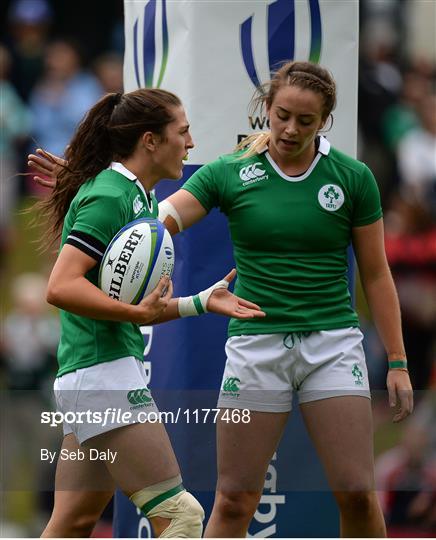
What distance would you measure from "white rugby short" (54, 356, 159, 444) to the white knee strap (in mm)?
291

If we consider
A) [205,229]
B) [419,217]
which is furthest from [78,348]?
[419,217]

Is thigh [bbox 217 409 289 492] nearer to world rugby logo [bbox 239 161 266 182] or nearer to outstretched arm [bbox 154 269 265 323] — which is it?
outstretched arm [bbox 154 269 265 323]

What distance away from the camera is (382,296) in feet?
16.7

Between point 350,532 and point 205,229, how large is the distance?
1.50 meters

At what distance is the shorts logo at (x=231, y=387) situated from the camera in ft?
16.3

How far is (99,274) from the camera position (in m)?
4.55

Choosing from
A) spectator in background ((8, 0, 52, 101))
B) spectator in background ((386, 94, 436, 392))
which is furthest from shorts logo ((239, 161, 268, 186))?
spectator in background ((8, 0, 52, 101))

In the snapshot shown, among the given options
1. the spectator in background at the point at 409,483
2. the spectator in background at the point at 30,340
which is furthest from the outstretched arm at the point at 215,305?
the spectator in background at the point at 30,340

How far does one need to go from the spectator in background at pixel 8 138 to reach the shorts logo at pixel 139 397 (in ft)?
20.0

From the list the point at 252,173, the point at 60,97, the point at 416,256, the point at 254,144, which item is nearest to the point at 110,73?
the point at 60,97

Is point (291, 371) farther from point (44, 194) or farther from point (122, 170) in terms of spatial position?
point (44, 194)

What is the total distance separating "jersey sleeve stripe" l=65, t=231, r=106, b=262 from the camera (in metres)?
4.45

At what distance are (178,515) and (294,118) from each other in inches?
58.2

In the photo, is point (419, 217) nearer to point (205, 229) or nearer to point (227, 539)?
point (205, 229)
